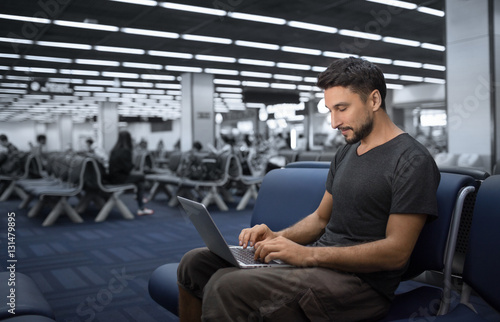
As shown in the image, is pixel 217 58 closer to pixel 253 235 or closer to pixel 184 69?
pixel 184 69

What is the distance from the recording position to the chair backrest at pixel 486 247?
118cm

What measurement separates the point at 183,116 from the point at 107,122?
8.19 metres

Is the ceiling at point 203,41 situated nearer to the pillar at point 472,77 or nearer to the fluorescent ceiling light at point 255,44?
the fluorescent ceiling light at point 255,44

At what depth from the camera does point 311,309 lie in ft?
3.91

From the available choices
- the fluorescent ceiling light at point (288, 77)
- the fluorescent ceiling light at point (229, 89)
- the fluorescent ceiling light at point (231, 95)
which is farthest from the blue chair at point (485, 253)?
the fluorescent ceiling light at point (231, 95)

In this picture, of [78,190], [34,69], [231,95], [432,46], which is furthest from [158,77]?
[78,190]

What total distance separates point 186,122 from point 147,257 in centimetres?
1009

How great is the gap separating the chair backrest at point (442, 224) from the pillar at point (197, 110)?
12285mm

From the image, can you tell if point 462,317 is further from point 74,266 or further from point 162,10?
point 162,10

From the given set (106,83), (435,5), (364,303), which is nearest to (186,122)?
(106,83)

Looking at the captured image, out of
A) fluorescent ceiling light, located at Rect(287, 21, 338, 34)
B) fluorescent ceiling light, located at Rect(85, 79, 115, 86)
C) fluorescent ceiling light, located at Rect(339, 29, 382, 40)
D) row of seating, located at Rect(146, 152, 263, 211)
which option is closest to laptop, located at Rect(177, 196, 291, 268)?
row of seating, located at Rect(146, 152, 263, 211)

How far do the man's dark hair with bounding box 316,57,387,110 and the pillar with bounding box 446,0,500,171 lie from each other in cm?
449

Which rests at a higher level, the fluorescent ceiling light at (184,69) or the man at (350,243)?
the fluorescent ceiling light at (184,69)

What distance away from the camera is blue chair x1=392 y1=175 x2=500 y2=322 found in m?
1.18
